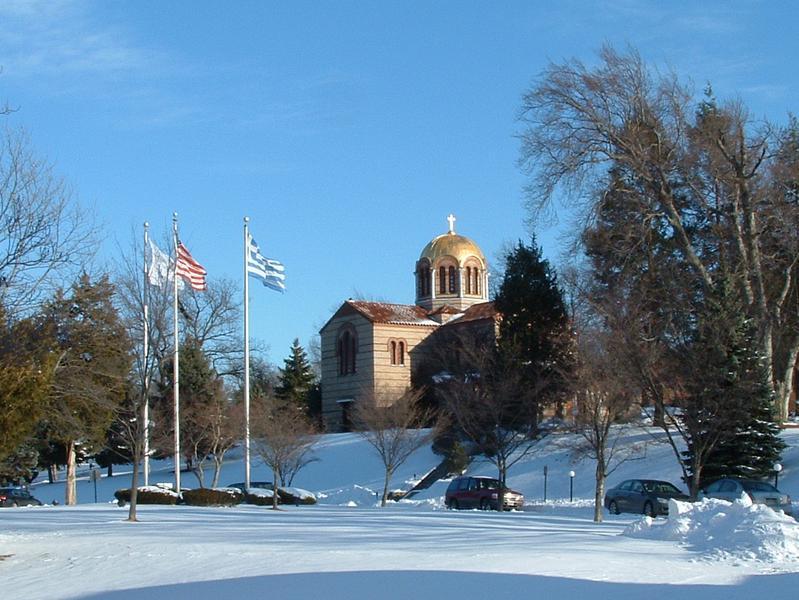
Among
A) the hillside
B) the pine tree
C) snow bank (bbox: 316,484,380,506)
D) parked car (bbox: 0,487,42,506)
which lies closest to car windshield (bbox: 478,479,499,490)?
the hillside

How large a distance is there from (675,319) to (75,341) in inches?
1029

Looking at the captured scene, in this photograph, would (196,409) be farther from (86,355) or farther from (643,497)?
(643,497)

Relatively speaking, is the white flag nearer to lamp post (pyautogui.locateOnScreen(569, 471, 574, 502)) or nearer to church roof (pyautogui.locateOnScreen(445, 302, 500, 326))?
lamp post (pyautogui.locateOnScreen(569, 471, 574, 502))

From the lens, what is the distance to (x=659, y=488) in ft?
113

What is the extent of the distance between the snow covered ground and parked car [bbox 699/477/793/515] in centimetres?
652

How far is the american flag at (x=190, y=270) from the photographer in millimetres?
35938

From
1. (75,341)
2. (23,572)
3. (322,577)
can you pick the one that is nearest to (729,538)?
(322,577)

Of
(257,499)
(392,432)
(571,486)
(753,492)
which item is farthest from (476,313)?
(753,492)

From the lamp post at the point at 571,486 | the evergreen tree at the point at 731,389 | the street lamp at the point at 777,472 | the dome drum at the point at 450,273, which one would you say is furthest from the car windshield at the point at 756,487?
the dome drum at the point at 450,273

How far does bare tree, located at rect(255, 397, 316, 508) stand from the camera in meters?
44.0

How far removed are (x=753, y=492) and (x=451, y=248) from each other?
144ft

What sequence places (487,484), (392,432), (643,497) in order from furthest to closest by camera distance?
(392,432) < (487,484) < (643,497)

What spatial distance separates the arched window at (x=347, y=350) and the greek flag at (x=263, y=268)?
2862 cm

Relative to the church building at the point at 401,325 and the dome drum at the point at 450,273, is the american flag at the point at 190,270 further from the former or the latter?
the dome drum at the point at 450,273
